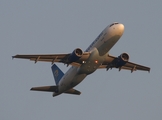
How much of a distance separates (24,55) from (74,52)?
6.21m

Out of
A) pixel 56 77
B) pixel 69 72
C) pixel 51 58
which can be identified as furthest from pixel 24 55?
pixel 56 77

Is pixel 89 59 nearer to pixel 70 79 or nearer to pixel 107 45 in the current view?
pixel 107 45

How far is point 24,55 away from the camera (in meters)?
62.0

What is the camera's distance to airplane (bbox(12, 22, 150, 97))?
61.3 metres

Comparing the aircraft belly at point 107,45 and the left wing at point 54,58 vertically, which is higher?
the aircraft belly at point 107,45

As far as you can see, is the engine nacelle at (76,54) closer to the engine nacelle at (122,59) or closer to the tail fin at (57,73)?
the engine nacelle at (122,59)

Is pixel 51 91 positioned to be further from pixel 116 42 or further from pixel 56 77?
pixel 116 42

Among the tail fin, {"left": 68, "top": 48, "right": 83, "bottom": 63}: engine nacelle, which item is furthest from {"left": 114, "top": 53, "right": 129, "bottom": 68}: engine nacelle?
the tail fin

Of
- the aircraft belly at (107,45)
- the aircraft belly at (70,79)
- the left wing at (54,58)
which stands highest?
the aircraft belly at (107,45)

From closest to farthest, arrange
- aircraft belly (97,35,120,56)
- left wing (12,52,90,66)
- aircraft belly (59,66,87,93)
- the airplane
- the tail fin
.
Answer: aircraft belly (97,35,120,56), the airplane, left wing (12,52,90,66), aircraft belly (59,66,87,93), the tail fin

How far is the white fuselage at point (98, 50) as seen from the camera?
60.9 metres

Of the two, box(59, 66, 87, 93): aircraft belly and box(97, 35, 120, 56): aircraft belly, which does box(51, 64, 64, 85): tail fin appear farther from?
box(97, 35, 120, 56): aircraft belly

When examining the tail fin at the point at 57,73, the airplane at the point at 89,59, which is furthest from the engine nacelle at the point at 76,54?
the tail fin at the point at 57,73

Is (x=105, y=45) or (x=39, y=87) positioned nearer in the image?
(x=105, y=45)
